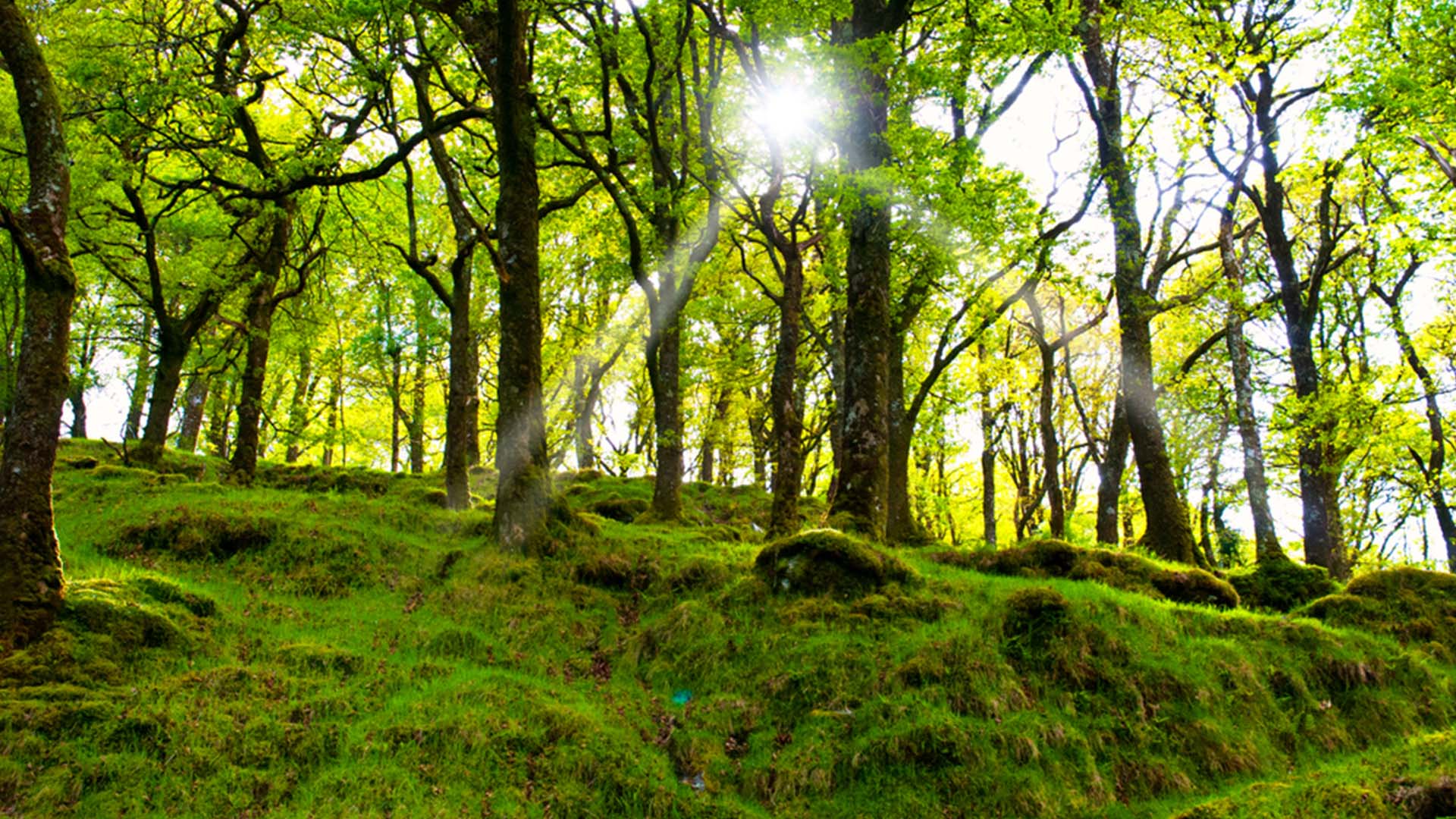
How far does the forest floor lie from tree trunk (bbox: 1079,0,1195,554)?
2555 millimetres

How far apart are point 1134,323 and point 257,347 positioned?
1746 centimetres

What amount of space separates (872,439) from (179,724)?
28.6 feet

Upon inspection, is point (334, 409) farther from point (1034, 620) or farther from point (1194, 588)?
point (1194, 588)

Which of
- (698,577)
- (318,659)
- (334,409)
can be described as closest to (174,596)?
(318,659)

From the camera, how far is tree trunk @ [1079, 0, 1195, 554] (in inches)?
462

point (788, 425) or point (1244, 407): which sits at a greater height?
point (1244, 407)

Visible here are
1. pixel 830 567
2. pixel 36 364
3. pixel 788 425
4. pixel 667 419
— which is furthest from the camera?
pixel 667 419

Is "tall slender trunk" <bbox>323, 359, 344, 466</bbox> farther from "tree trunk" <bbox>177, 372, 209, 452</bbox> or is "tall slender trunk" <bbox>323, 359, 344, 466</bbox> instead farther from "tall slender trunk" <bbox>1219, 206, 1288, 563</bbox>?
"tall slender trunk" <bbox>1219, 206, 1288, 563</bbox>

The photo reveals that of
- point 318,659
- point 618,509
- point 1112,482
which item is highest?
point 1112,482

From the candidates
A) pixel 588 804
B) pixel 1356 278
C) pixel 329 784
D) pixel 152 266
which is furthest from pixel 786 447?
pixel 1356 278

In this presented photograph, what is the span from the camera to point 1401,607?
9023 millimetres

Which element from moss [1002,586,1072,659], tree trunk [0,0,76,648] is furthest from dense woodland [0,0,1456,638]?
moss [1002,586,1072,659]

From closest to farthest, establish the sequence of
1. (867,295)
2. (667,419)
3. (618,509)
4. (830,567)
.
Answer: (830,567) → (867,295) → (667,419) → (618,509)

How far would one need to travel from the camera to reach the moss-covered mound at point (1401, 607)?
28.3 ft
